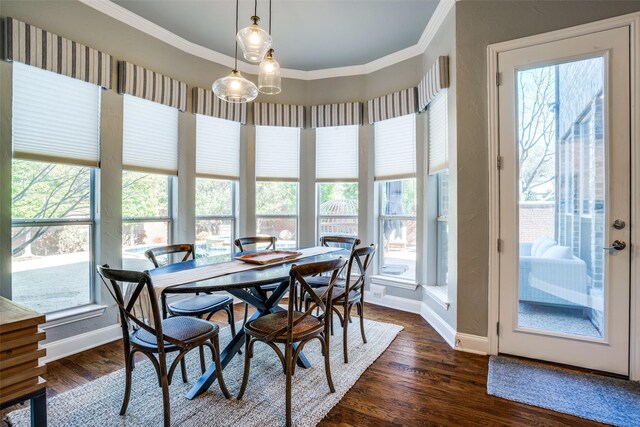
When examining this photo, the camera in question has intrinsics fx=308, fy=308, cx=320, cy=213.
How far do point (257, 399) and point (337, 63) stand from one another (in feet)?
12.1

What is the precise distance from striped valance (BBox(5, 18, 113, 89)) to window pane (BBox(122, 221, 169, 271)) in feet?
4.40

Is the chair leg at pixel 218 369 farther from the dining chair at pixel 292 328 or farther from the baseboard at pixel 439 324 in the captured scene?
the baseboard at pixel 439 324

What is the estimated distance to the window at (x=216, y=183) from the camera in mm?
3652

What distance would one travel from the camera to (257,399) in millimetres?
1929

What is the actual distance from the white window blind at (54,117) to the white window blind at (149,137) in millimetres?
268

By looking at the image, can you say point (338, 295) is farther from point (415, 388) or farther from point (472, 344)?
point (472, 344)

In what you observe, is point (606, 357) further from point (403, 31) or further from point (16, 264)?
point (16, 264)

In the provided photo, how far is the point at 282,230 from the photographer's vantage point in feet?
13.8

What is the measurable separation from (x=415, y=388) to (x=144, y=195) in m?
3.02

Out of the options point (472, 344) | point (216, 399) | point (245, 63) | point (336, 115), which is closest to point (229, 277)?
point (216, 399)

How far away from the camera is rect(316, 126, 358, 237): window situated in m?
4.07

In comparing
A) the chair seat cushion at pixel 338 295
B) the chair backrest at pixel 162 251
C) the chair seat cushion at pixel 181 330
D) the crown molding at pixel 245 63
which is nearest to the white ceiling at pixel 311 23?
the crown molding at pixel 245 63

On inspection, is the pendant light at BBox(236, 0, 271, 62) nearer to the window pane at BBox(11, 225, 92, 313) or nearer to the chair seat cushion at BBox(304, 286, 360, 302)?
the chair seat cushion at BBox(304, 286, 360, 302)

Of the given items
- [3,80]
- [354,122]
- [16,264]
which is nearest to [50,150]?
[3,80]
